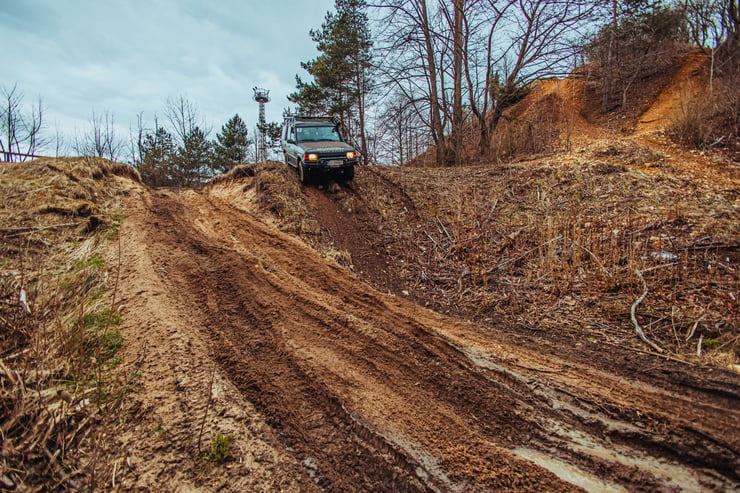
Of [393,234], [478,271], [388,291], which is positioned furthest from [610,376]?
[393,234]

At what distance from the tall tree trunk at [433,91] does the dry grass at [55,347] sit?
12.2 m

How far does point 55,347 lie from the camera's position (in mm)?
2838

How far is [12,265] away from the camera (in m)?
4.44

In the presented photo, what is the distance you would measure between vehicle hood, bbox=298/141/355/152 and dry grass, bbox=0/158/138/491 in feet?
17.2

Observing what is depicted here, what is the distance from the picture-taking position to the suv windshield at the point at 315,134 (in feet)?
34.3

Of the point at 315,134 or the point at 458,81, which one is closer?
the point at 315,134

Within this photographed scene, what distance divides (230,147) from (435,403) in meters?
30.2

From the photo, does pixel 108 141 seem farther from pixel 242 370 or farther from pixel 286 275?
pixel 242 370

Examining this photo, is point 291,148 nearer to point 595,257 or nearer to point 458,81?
point 458,81

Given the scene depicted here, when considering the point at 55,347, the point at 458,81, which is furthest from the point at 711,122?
the point at 55,347

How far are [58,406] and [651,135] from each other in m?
14.7

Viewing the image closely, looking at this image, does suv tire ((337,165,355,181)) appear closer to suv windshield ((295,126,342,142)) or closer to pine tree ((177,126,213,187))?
suv windshield ((295,126,342,142))

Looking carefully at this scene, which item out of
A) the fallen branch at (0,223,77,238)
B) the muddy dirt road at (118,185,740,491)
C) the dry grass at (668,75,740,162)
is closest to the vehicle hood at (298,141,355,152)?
the muddy dirt road at (118,185,740,491)

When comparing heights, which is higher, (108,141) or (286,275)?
(108,141)
